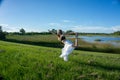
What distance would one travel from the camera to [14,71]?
39.1 feet

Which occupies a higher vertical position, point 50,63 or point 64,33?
point 64,33

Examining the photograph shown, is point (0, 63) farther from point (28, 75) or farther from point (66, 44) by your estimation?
point (66, 44)

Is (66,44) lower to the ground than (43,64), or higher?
higher

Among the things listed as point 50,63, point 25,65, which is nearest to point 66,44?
point 50,63

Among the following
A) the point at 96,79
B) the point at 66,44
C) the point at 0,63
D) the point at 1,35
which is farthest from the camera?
the point at 1,35

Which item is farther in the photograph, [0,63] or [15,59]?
[15,59]

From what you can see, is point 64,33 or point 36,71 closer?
point 36,71

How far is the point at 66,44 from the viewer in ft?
47.2

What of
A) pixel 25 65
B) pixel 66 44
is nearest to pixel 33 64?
pixel 25 65

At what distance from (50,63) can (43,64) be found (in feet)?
1.26

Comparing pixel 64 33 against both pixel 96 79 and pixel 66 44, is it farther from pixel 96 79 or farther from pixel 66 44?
pixel 96 79

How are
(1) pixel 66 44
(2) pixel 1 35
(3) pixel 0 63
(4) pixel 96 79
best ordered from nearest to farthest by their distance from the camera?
(4) pixel 96 79 < (3) pixel 0 63 < (1) pixel 66 44 < (2) pixel 1 35

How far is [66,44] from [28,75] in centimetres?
372

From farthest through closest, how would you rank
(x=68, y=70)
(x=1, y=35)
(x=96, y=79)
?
(x=1, y=35), (x=68, y=70), (x=96, y=79)
